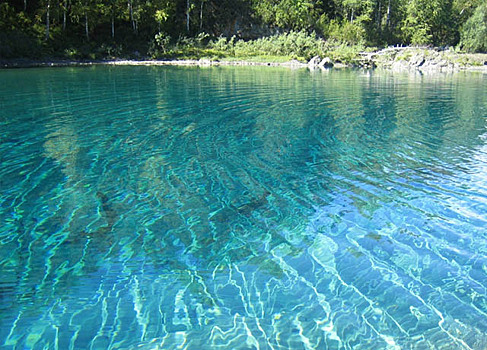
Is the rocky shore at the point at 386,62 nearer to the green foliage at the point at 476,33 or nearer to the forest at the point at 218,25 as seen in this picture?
the forest at the point at 218,25

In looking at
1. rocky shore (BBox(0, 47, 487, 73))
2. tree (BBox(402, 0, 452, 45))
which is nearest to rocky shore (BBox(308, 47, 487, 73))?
rocky shore (BBox(0, 47, 487, 73))

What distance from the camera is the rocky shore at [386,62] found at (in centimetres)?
4950

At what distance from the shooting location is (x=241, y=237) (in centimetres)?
641

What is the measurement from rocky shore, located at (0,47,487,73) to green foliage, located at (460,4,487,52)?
5789 millimetres

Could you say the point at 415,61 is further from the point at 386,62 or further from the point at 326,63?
the point at 326,63

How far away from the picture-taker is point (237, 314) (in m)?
4.59

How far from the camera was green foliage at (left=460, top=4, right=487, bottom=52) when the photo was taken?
64.1 m

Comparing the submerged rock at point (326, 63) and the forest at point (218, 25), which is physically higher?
the forest at point (218, 25)

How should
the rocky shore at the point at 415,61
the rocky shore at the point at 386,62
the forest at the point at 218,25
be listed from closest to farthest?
the rocky shore at the point at 386,62 < the forest at the point at 218,25 < the rocky shore at the point at 415,61

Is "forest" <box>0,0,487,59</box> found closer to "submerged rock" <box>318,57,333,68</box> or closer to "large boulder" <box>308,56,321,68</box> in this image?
"large boulder" <box>308,56,321,68</box>

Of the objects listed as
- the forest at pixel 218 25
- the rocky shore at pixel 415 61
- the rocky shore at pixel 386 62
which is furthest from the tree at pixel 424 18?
the rocky shore at pixel 386 62

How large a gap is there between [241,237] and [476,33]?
243 feet

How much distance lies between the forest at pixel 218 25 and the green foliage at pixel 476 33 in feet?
0.53

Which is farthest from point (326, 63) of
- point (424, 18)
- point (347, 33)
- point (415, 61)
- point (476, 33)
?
point (424, 18)
